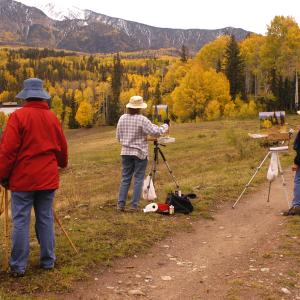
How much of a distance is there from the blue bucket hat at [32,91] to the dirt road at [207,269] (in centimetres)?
248

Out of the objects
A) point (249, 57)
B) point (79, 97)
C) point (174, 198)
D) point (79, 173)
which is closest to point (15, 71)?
point (79, 97)

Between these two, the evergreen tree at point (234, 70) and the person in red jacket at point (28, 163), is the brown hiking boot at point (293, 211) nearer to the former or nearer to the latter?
the person in red jacket at point (28, 163)

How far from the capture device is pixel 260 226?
9383 millimetres

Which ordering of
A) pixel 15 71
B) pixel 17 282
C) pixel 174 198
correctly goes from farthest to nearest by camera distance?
pixel 15 71 < pixel 174 198 < pixel 17 282

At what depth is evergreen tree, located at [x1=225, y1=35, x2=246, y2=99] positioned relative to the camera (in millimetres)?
76312

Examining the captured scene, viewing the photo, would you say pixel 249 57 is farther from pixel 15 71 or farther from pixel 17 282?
pixel 15 71

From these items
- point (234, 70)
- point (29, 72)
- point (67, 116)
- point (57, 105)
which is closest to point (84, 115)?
point (67, 116)

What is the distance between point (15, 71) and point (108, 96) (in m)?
76.4

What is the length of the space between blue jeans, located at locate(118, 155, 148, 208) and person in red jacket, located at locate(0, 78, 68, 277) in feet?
12.1

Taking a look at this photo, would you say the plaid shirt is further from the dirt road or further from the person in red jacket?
the person in red jacket

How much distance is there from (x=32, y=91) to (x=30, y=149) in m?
0.76

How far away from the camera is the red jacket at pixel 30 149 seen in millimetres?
5820

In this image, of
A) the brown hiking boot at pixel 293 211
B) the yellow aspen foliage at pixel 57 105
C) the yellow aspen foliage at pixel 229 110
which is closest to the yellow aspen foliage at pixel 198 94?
the yellow aspen foliage at pixel 229 110

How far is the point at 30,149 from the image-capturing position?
5938 millimetres
